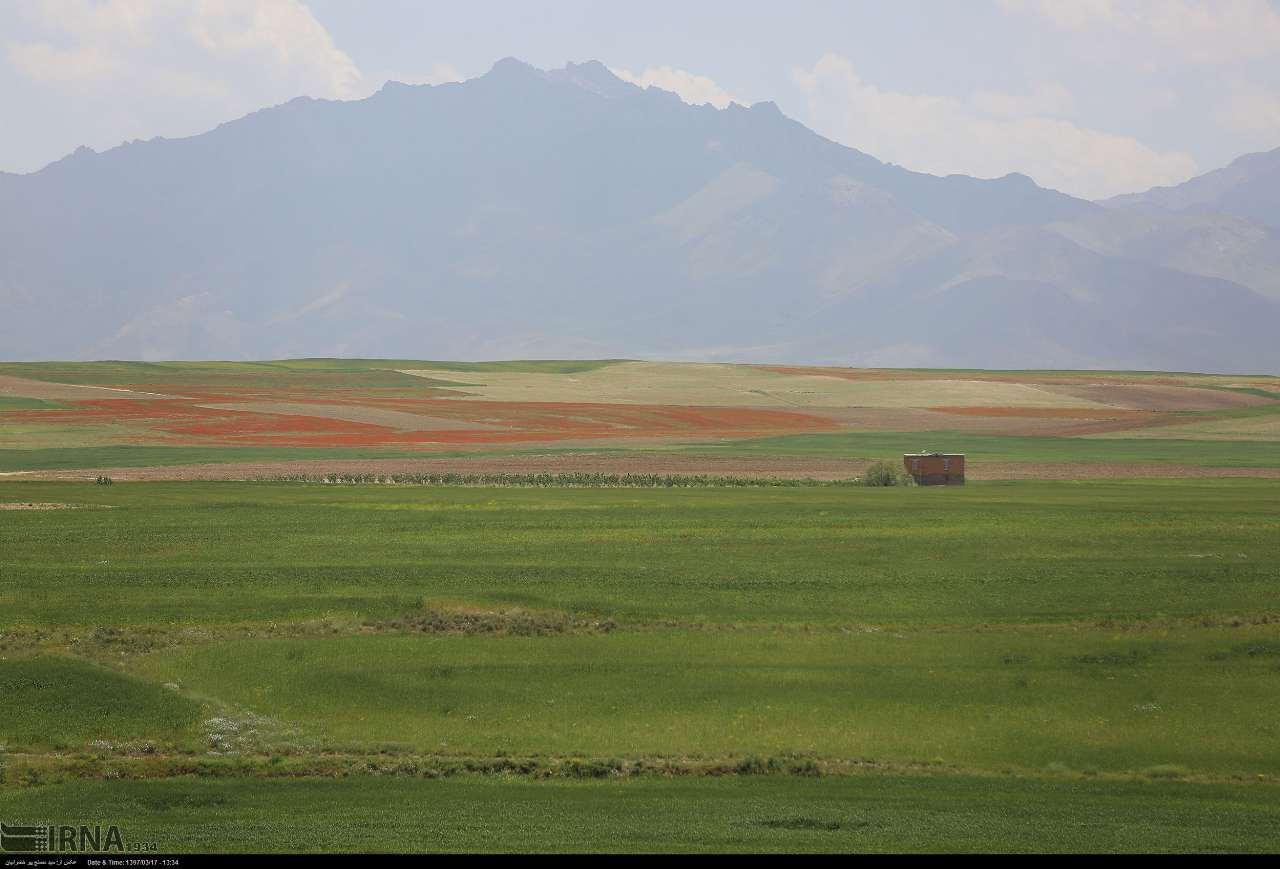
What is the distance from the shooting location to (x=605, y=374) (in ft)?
611

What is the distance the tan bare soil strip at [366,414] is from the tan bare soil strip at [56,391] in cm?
1354

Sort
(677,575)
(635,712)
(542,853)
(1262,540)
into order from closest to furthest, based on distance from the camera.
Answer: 1. (542,853)
2. (635,712)
3. (677,575)
4. (1262,540)

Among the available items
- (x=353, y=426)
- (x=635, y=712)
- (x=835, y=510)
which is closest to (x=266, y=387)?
(x=353, y=426)

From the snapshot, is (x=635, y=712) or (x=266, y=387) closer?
(x=635, y=712)

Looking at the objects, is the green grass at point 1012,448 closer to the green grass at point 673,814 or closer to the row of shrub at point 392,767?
the row of shrub at point 392,767

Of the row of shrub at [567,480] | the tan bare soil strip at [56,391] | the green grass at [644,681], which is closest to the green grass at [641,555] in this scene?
the green grass at [644,681]

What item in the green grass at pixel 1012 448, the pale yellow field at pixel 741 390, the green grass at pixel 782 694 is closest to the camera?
the green grass at pixel 782 694

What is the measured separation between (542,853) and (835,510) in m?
39.0

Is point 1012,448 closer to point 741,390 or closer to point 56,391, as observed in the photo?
point 741,390

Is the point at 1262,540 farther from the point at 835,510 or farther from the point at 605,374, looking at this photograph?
the point at 605,374

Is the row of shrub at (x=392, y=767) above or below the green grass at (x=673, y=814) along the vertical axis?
below

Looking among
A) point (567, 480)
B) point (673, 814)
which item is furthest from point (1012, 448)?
point (673, 814)

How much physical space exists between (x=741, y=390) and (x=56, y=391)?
72.0m

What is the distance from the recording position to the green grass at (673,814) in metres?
20.8
